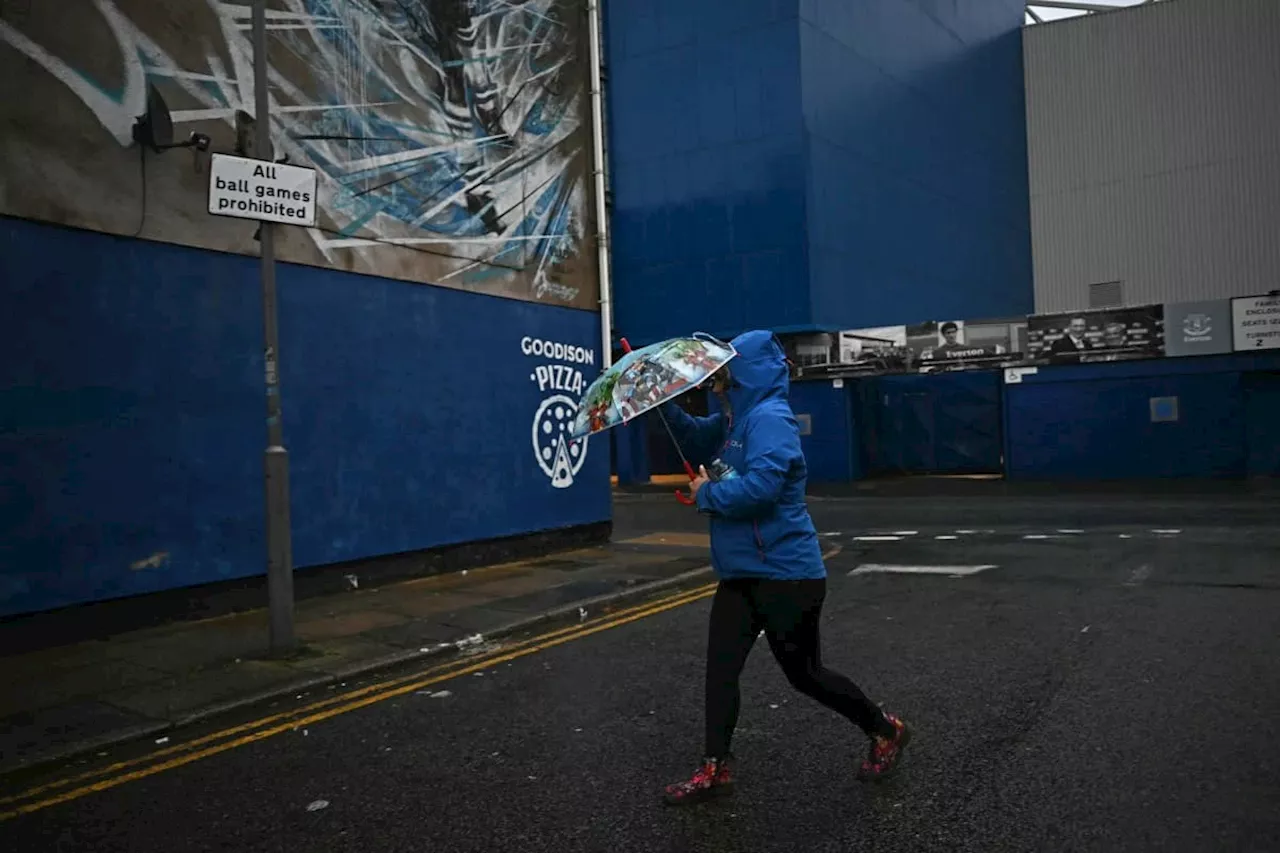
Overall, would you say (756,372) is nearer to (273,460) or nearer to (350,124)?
Result: (273,460)

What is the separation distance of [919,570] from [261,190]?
7644mm

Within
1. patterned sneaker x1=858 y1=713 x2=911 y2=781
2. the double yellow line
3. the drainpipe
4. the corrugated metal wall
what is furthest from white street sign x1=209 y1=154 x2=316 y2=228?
the corrugated metal wall

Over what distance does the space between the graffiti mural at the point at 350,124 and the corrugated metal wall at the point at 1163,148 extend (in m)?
26.3

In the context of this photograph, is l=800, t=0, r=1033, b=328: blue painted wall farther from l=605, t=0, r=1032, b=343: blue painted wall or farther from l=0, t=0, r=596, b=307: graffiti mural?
l=0, t=0, r=596, b=307: graffiti mural

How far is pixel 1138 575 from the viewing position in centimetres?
955

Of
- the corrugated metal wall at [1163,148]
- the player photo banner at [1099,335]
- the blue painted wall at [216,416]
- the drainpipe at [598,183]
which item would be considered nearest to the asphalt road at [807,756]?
the blue painted wall at [216,416]

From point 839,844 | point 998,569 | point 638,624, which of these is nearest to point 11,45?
point 638,624

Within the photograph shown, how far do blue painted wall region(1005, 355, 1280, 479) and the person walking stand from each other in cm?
2192

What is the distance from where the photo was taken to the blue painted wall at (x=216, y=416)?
7.26m

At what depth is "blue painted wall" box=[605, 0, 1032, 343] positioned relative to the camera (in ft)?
82.5

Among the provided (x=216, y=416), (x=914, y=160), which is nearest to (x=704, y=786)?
(x=216, y=416)

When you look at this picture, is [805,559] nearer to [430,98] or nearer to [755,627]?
[755,627]

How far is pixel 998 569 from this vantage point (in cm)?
1036

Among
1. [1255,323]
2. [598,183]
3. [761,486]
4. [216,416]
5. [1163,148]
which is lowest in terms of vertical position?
[761,486]
